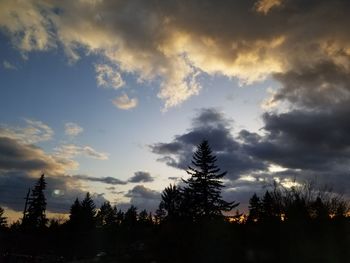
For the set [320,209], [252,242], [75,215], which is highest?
[75,215]

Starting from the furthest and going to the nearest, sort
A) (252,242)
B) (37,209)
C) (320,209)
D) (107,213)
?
(107,213)
(37,209)
(320,209)
(252,242)

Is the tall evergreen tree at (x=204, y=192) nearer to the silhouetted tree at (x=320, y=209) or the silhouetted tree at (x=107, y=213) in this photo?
the silhouetted tree at (x=320, y=209)

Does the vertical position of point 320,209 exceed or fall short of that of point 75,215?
it falls short

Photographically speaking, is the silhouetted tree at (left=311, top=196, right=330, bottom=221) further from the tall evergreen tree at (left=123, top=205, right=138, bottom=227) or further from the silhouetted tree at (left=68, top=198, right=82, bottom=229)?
the silhouetted tree at (left=68, top=198, right=82, bottom=229)

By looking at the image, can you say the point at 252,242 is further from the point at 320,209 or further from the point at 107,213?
the point at 107,213

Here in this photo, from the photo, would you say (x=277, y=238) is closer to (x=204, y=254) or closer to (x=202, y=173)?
(x=204, y=254)

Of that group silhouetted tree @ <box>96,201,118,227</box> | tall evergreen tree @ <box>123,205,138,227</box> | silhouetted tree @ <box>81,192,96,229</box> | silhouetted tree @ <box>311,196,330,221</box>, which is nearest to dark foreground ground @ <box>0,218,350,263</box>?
silhouetted tree @ <box>311,196,330,221</box>

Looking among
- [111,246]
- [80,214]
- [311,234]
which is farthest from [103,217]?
[311,234]

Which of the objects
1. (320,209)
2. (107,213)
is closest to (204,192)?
(320,209)

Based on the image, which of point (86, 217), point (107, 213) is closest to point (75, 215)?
point (86, 217)

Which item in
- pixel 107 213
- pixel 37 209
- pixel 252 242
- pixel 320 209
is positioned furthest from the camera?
pixel 107 213

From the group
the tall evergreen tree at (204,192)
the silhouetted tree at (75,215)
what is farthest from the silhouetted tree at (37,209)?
the tall evergreen tree at (204,192)

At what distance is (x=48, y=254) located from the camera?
4334 cm

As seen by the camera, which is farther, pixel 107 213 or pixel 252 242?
pixel 107 213
